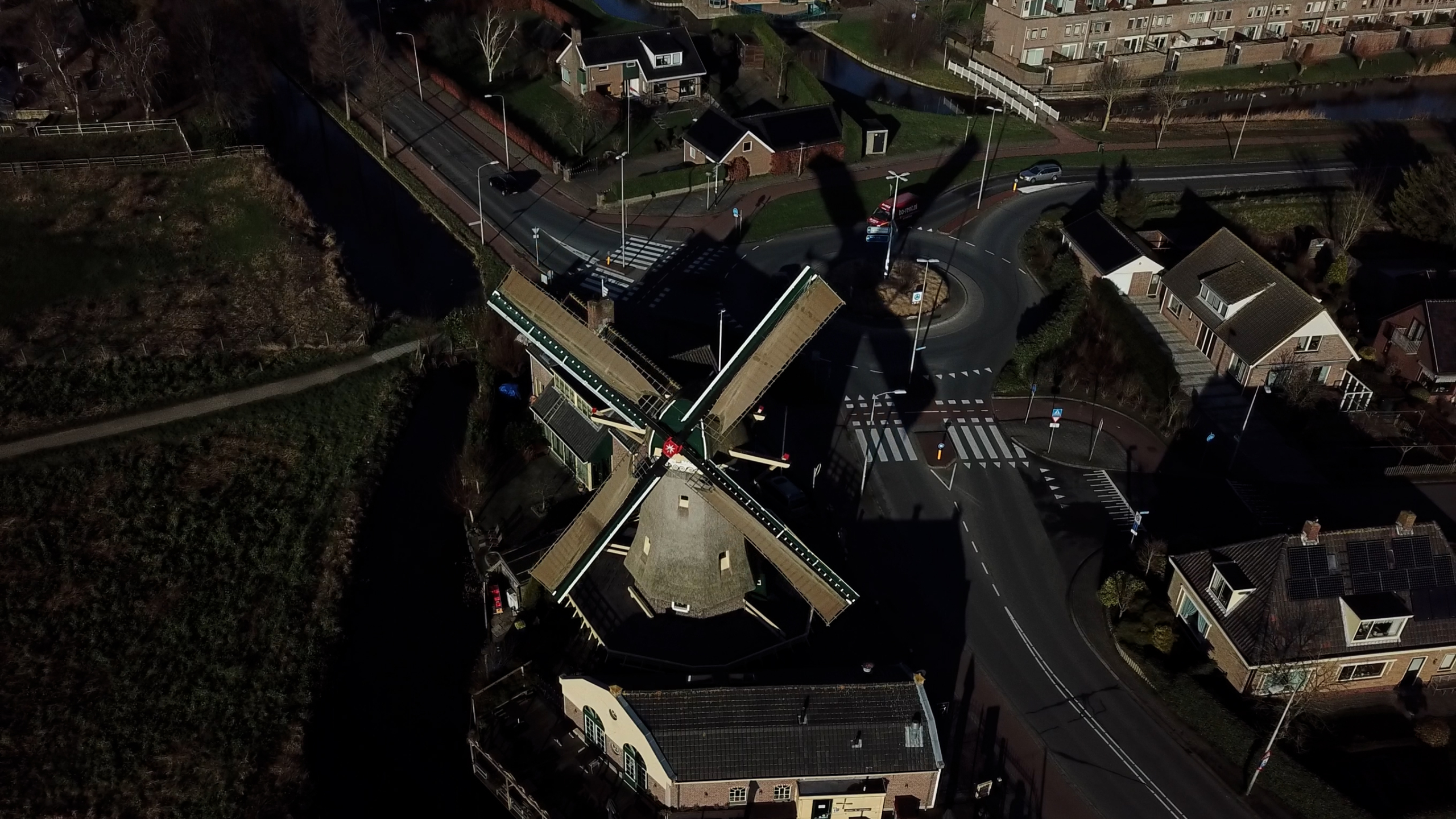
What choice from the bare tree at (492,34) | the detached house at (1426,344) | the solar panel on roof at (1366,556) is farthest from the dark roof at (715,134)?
the solar panel on roof at (1366,556)

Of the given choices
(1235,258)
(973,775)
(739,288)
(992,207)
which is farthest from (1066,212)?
(973,775)

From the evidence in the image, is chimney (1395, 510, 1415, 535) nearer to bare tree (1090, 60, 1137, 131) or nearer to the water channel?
the water channel

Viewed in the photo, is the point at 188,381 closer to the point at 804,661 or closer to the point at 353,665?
the point at 353,665

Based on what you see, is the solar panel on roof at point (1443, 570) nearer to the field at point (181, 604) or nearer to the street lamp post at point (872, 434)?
the street lamp post at point (872, 434)

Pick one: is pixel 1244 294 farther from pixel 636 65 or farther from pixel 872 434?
pixel 636 65

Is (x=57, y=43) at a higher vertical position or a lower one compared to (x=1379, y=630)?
higher

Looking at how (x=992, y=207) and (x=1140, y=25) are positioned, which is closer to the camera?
(x=992, y=207)

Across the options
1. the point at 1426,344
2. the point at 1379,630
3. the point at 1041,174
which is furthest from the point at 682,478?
the point at 1041,174
